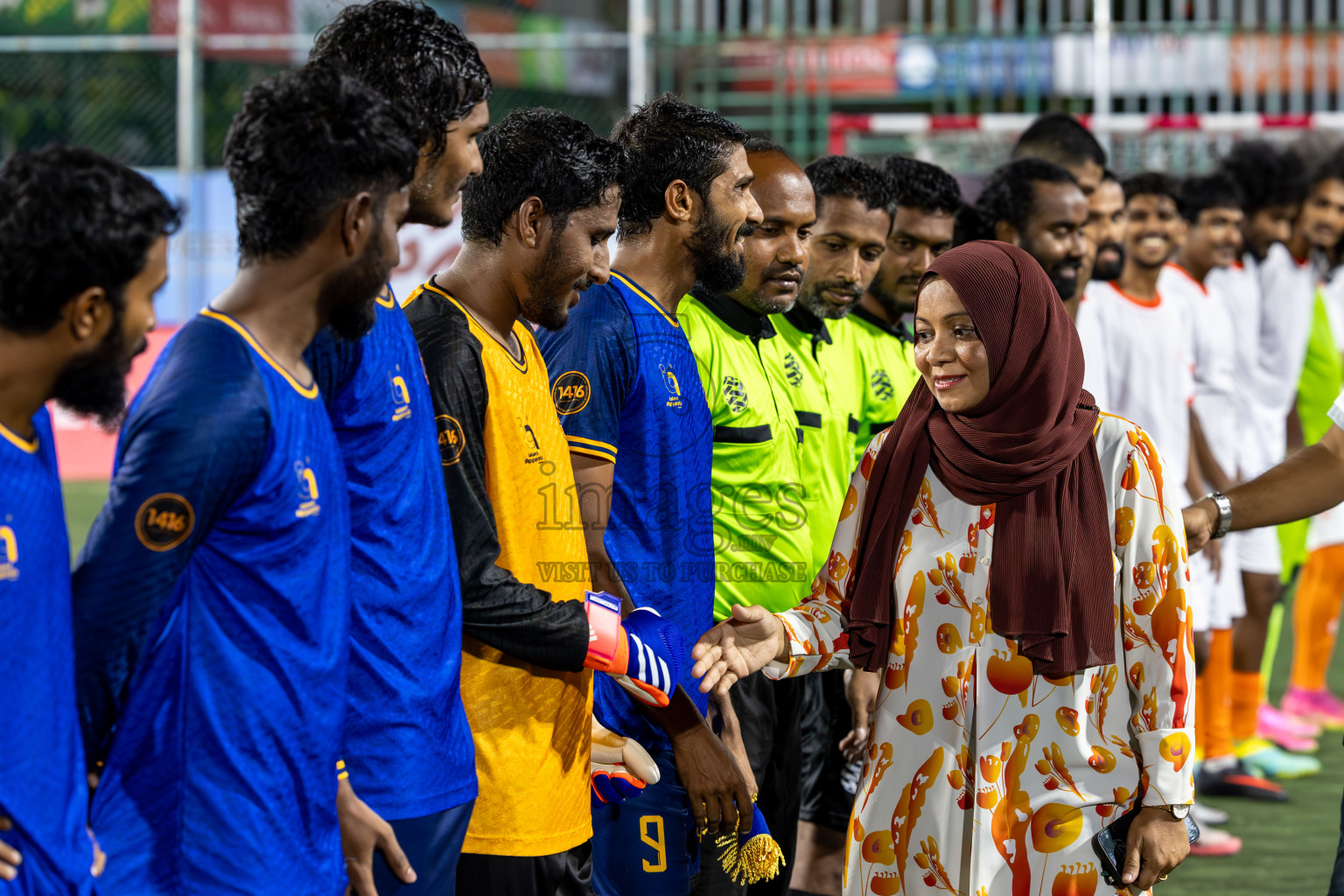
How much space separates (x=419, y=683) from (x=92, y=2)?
13276mm

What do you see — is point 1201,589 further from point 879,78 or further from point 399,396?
point 879,78

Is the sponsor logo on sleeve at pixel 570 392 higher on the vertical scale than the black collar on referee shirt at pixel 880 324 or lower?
lower

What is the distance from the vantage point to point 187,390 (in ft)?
5.60

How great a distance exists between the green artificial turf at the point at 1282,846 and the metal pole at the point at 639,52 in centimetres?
712

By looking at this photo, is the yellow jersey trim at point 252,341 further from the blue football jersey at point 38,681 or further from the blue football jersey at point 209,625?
the blue football jersey at point 38,681

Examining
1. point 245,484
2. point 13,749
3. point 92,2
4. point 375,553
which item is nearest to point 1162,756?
point 375,553

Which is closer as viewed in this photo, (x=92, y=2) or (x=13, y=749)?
(x=13, y=749)

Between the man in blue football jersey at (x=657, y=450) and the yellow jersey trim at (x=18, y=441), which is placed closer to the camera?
the yellow jersey trim at (x=18, y=441)

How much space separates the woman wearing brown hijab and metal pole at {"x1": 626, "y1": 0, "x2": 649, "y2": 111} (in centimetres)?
868

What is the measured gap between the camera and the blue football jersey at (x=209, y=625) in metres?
1.68

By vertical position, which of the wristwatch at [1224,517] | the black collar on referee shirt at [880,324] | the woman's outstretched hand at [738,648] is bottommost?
the woman's outstretched hand at [738,648]

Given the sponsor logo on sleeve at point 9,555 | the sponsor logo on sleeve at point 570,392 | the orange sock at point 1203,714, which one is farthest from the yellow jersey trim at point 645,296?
the orange sock at point 1203,714

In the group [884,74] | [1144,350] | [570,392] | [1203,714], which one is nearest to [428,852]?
[570,392]

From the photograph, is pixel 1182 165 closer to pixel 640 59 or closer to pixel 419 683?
pixel 640 59
